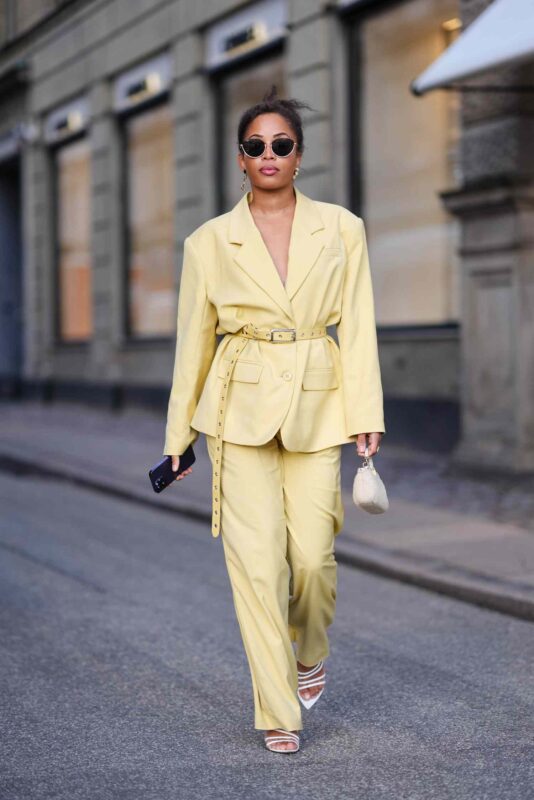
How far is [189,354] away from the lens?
168 inches

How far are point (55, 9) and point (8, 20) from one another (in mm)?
3072

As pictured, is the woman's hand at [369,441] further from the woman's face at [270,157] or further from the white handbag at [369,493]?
the woman's face at [270,157]

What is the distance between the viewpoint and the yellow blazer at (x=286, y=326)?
4098 mm

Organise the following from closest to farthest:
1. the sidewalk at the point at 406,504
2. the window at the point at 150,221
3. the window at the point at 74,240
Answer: the sidewalk at the point at 406,504 → the window at the point at 150,221 → the window at the point at 74,240

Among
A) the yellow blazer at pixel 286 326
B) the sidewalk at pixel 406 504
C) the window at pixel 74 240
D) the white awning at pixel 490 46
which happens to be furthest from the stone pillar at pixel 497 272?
Answer: the window at pixel 74 240

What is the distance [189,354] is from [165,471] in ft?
1.36

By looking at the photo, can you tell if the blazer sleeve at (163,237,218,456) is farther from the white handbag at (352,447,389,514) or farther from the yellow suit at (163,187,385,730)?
the white handbag at (352,447,389,514)

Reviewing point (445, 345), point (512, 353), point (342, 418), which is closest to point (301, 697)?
Answer: point (342, 418)

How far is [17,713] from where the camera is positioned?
14.9 feet

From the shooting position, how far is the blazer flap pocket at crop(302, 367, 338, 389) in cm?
412

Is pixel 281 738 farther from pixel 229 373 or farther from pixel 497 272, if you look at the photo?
pixel 497 272

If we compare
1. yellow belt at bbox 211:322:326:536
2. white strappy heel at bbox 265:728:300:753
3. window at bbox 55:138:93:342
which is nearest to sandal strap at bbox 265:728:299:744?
white strappy heel at bbox 265:728:300:753

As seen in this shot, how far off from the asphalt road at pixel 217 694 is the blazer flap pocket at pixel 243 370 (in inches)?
49.3

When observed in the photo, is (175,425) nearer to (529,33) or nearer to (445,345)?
(529,33)
